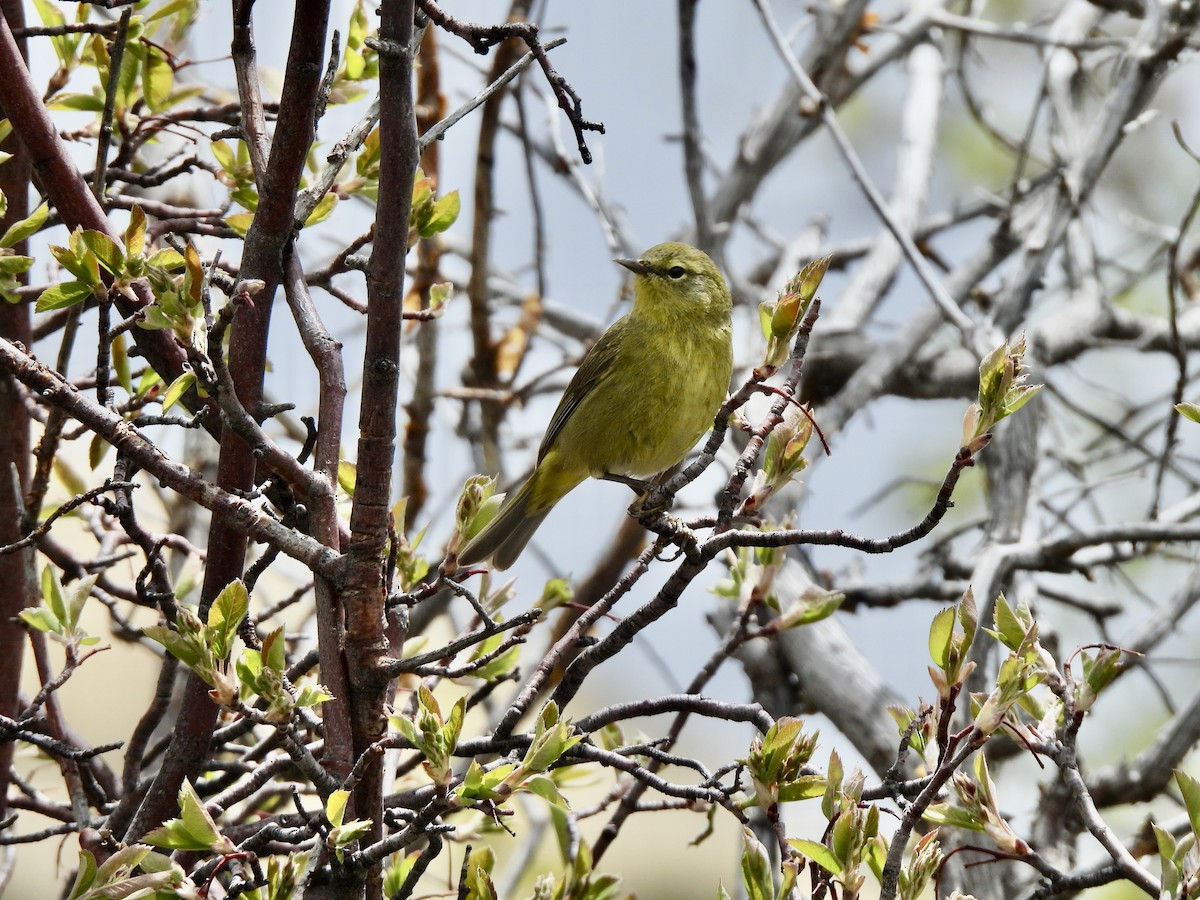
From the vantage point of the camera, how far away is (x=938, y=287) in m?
4.21

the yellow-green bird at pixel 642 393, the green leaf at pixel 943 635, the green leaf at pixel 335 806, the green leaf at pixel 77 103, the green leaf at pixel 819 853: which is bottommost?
the green leaf at pixel 819 853

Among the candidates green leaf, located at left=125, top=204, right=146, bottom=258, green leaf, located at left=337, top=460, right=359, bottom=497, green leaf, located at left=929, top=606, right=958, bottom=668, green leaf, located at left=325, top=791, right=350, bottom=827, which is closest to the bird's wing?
green leaf, located at left=337, top=460, right=359, bottom=497

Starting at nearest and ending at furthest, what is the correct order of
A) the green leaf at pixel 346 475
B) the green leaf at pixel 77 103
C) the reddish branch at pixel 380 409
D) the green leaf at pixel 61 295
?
the reddish branch at pixel 380 409 → the green leaf at pixel 61 295 → the green leaf at pixel 346 475 → the green leaf at pixel 77 103

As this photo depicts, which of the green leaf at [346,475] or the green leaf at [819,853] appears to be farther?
the green leaf at [346,475]

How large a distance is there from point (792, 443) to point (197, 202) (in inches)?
127

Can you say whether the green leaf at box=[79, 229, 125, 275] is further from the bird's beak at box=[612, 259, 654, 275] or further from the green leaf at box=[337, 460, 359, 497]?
the bird's beak at box=[612, 259, 654, 275]

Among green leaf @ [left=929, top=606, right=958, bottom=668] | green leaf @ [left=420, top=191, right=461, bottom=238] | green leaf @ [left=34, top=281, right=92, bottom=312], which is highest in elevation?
green leaf @ [left=420, top=191, right=461, bottom=238]

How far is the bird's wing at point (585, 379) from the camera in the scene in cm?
449

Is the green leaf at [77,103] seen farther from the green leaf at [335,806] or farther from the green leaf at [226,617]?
the green leaf at [335,806]

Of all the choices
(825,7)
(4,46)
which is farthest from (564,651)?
(825,7)

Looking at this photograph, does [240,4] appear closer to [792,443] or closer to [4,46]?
[4,46]

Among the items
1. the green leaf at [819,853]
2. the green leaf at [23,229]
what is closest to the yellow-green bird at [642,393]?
the green leaf at [23,229]

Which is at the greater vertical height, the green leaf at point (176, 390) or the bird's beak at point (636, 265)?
the bird's beak at point (636, 265)

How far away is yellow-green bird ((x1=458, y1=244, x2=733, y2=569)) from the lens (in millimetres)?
4230
